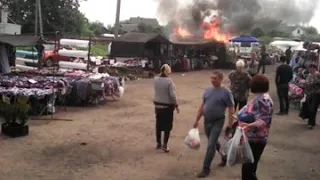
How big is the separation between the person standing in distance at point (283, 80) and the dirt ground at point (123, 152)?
812 mm

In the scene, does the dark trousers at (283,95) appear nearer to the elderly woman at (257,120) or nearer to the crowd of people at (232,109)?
the crowd of people at (232,109)

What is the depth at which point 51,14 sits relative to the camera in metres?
44.6

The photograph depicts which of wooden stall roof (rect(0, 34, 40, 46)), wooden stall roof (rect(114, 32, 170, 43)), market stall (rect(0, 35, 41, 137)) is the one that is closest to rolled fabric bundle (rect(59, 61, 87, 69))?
market stall (rect(0, 35, 41, 137))

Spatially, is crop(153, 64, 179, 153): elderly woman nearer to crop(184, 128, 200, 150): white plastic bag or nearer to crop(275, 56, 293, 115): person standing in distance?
crop(184, 128, 200, 150): white plastic bag

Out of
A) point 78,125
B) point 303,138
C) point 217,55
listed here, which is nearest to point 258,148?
point 303,138

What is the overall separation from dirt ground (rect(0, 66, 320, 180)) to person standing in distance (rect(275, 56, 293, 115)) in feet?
2.66

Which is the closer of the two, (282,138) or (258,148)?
(258,148)

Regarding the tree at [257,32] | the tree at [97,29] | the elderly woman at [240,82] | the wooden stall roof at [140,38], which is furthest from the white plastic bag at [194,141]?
the tree at [97,29]

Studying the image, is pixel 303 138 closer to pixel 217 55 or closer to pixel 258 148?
pixel 258 148

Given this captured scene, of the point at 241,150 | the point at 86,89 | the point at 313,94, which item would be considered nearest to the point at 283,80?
the point at 313,94

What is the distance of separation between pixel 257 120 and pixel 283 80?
8.01 meters

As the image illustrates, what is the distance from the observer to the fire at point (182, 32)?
3775 centimetres

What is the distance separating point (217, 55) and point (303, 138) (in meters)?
25.5

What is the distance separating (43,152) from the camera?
7.91m
